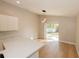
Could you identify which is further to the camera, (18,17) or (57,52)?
(18,17)

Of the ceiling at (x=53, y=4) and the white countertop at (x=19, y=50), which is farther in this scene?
the ceiling at (x=53, y=4)

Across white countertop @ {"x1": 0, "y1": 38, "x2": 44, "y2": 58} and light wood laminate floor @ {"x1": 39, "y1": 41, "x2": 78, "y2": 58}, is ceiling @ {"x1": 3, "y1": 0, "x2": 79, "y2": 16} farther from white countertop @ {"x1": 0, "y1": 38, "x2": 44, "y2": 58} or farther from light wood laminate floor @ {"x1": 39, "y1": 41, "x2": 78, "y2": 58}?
light wood laminate floor @ {"x1": 39, "y1": 41, "x2": 78, "y2": 58}

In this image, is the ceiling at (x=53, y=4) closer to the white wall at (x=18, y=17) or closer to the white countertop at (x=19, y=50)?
the white wall at (x=18, y=17)

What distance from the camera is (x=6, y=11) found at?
5.01 m

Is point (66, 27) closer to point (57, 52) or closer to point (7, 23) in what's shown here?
point (57, 52)

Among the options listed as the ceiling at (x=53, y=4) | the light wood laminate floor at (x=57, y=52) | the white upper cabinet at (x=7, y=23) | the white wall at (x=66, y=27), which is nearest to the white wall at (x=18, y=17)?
the ceiling at (x=53, y=4)

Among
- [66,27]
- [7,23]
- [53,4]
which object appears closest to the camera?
[7,23]

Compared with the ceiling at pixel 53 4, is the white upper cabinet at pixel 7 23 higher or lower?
lower

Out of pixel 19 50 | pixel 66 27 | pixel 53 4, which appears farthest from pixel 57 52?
pixel 19 50

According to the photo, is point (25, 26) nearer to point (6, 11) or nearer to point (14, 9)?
point (14, 9)

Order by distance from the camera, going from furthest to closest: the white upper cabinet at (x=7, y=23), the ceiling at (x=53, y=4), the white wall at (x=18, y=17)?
the white wall at (x=18, y=17)
the ceiling at (x=53, y=4)
the white upper cabinet at (x=7, y=23)

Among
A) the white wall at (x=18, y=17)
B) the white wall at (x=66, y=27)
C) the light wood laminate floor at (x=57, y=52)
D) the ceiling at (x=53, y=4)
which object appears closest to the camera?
the ceiling at (x=53, y=4)

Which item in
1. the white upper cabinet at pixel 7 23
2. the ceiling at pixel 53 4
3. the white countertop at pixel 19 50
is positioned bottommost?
the white countertop at pixel 19 50

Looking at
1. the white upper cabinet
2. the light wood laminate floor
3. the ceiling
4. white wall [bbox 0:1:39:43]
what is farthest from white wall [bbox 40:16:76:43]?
the white upper cabinet
